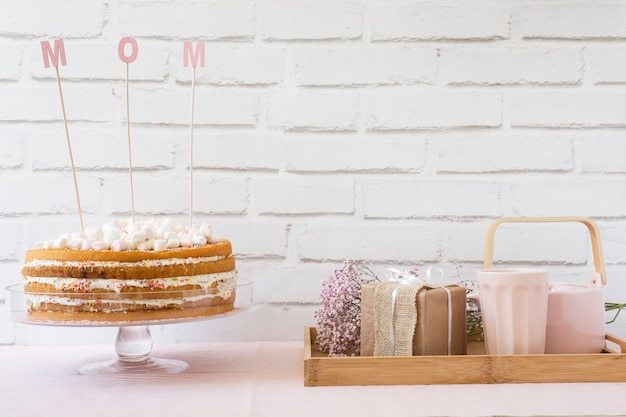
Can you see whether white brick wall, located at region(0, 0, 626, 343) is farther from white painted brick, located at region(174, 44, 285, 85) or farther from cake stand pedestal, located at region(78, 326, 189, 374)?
cake stand pedestal, located at region(78, 326, 189, 374)

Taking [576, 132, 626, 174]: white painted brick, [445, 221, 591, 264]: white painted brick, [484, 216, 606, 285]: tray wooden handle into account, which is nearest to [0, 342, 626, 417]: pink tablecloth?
[484, 216, 606, 285]: tray wooden handle

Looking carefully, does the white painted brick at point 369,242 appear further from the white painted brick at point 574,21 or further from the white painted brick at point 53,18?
the white painted brick at point 53,18

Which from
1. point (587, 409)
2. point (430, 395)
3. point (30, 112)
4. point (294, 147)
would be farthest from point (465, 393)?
point (30, 112)

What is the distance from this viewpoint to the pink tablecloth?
94 centimetres

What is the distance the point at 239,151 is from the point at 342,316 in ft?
1.51

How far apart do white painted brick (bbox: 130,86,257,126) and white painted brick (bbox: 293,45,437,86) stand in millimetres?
132

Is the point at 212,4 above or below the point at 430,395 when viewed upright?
above

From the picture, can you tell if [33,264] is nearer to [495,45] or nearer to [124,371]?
[124,371]

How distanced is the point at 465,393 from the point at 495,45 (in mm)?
823

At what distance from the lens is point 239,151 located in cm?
152

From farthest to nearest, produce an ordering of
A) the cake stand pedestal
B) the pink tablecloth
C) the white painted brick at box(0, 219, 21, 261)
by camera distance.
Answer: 1. the white painted brick at box(0, 219, 21, 261)
2. the cake stand pedestal
3. the pink tablecloth

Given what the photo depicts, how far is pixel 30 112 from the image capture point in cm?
151

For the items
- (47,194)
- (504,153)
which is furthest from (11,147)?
(504,153)

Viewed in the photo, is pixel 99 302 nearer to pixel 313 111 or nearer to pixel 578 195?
pixel 313 111
